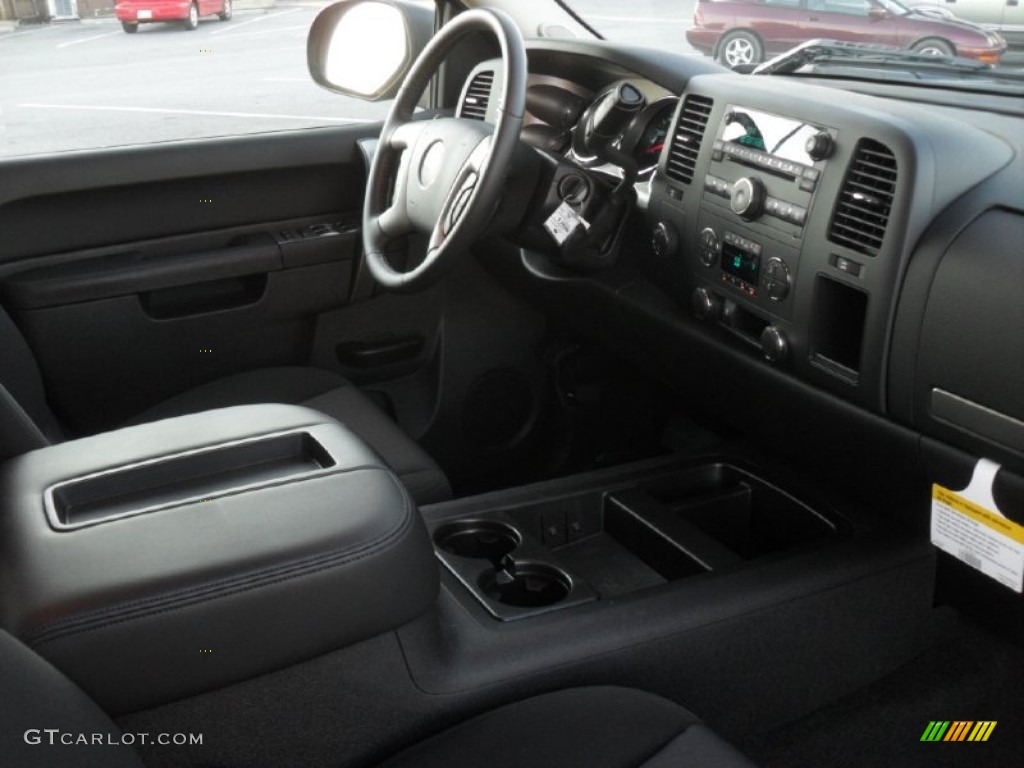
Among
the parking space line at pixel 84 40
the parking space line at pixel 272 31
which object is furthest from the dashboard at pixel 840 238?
the parking space line at pixel 84 40

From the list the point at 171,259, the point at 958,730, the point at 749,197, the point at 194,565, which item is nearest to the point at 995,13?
the point at 749,197

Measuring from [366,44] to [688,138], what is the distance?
3.20ft

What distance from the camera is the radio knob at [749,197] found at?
1.53 metres

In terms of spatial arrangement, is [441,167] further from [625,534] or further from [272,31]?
[272,31]

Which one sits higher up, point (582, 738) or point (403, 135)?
point (403, 135)

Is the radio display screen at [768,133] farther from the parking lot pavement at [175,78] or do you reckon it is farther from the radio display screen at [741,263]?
the parking lot pavement at [175,78]

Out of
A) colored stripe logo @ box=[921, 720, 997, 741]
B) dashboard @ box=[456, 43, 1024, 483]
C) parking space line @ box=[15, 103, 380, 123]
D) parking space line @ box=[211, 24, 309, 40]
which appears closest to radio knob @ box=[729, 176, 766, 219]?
dashboard @ box=[456, 43, 1024, 483]

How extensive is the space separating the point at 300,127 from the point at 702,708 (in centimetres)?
148

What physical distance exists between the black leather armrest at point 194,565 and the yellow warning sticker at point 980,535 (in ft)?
2.13

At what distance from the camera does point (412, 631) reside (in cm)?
127

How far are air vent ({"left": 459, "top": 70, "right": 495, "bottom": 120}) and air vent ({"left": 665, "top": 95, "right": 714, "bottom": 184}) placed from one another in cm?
41

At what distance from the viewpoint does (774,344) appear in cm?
156

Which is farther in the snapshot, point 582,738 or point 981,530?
point 981,530

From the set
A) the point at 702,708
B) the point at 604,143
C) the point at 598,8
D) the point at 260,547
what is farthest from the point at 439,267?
the point at 598,8
